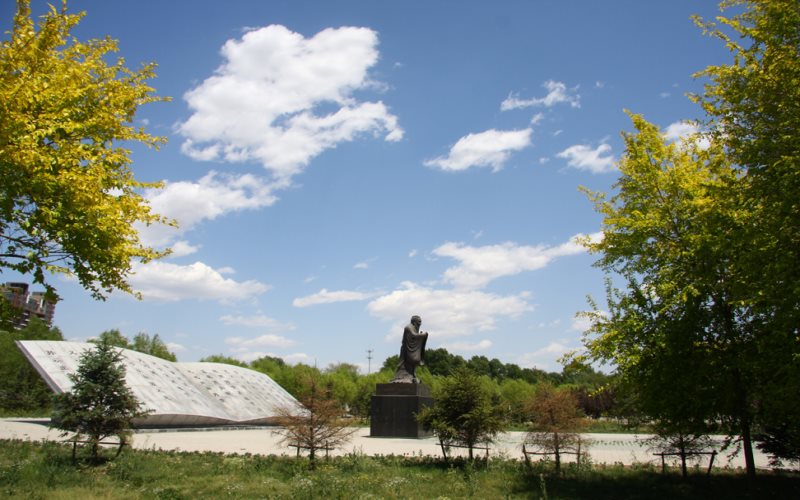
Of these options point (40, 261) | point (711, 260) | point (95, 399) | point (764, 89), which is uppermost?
point (764, 89)

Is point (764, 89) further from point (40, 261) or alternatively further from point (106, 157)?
point (40, 261)

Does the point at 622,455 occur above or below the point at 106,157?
below

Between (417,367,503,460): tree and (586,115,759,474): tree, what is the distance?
328 cm

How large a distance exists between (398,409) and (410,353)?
7.30 ft

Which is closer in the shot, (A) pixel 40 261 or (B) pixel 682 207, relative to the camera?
(A) pixel 40 261

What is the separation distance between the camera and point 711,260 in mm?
9328

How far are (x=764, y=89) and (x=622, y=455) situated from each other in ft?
40.7

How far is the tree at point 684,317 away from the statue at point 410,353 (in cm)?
1074

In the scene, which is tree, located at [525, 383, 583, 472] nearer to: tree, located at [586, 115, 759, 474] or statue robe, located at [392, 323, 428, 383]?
tree, located at [586, 115, 759, 474]

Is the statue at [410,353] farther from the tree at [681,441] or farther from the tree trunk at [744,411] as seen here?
the tree trunk at [744,411]

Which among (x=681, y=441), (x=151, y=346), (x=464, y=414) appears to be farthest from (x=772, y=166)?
→ (x=151, y=346)

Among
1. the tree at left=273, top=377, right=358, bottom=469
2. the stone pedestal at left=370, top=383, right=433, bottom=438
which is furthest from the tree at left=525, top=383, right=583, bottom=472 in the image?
the stone pedestal at left=370, top=383, right=433, bottom=438

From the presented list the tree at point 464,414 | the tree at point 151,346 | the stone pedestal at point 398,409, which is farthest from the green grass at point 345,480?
the tree at point 151,346

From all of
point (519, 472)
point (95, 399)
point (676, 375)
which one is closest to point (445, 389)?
point (519, 472)
